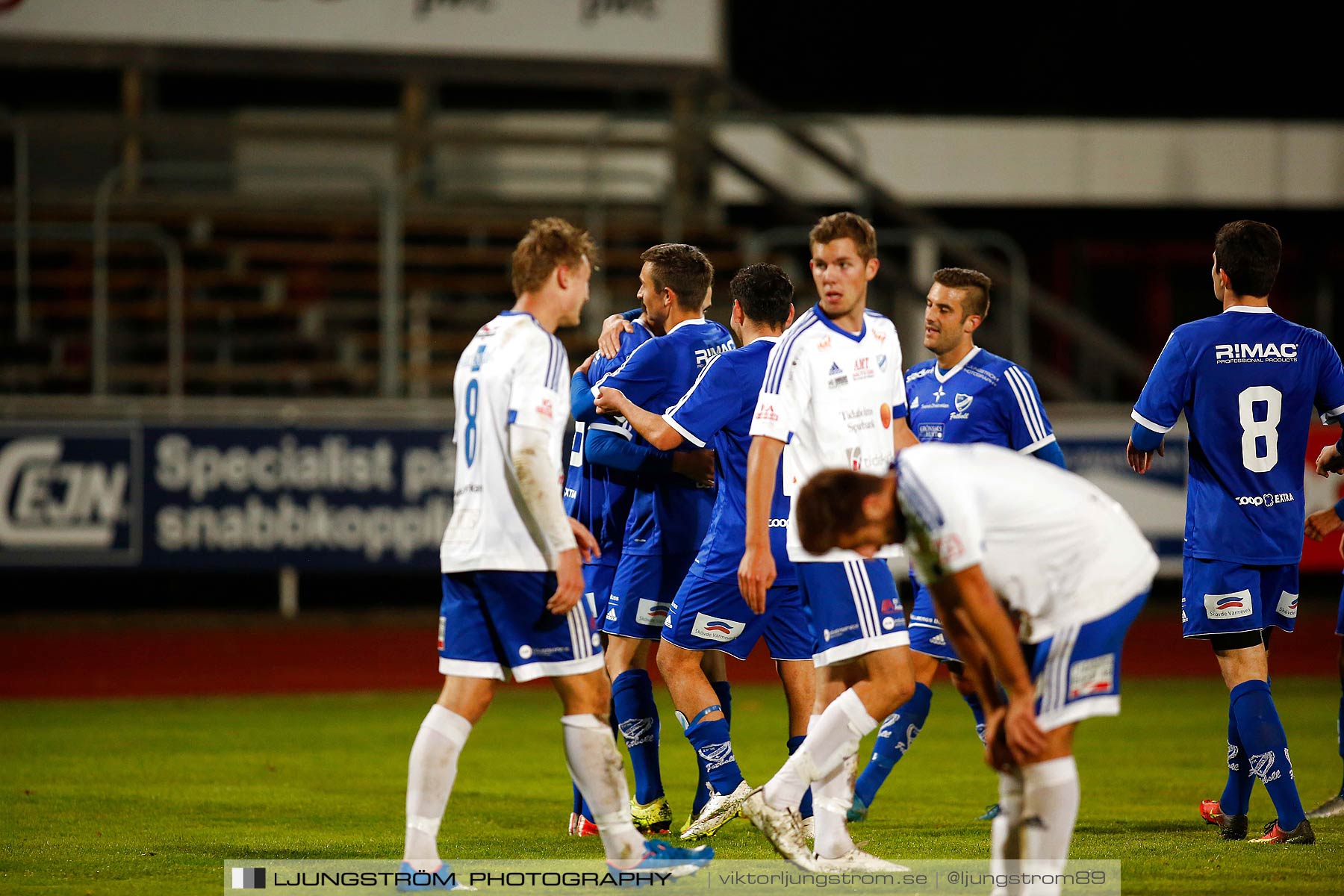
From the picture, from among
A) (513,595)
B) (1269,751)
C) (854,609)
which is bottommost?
(1269,751)

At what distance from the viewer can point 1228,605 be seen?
6895 mm

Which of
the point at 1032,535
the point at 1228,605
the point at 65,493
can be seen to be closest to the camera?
the point at 1032,535

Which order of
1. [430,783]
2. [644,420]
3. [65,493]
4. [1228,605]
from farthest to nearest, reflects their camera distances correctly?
[65,493], [644,420], [1228,605], [430,783]

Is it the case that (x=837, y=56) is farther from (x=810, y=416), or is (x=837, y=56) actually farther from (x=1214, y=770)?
(x=810, y=416)

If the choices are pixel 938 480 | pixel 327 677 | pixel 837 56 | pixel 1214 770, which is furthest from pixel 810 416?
pixel 837 56

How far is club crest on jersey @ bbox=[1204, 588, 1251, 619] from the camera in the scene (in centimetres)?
689

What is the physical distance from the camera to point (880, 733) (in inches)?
297

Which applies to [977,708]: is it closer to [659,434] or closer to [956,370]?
[956,370]

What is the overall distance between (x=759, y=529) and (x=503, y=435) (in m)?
1.09

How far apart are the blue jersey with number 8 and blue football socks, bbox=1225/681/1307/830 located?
0.62m

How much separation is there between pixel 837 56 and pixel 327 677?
14.0 m

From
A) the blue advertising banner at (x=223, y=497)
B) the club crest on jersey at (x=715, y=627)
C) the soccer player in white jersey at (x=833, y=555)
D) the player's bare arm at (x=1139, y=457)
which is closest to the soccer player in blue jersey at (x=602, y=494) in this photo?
the club crest on jersey at (x=715, y=627)

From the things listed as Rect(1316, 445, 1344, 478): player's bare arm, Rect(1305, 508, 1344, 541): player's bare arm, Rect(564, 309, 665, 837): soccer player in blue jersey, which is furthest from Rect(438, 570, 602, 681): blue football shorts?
Rect(1316, 445, 1344, 478): player's bare arm

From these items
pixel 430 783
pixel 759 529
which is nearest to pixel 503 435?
pixel 759 529
